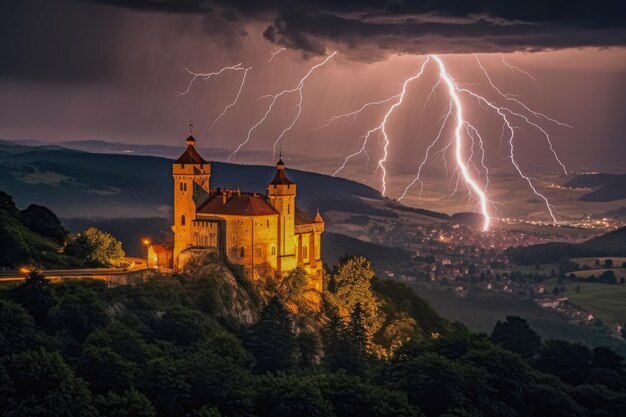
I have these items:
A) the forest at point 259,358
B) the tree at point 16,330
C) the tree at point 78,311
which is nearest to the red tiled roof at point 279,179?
the forest at point 259,358

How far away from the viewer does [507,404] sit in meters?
78.8

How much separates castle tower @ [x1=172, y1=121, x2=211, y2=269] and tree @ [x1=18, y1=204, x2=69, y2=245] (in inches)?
522

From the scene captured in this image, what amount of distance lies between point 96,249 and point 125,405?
39.0 meters

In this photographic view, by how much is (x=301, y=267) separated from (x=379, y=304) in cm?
1446

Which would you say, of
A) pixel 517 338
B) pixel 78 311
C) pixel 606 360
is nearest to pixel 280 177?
pixel 78 311

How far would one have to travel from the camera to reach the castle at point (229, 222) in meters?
92.8

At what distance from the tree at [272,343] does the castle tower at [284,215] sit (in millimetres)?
11823

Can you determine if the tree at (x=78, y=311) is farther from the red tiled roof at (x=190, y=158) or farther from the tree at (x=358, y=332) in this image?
the tree at (x=358, y=332)

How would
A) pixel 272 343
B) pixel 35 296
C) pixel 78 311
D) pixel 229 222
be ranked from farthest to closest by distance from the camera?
Answer: pixel 229 222, pixel 272 343, pixel 35 296, pixel 78 311

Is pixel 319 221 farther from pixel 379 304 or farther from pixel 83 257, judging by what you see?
pixel 83 257

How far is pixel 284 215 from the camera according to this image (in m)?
95.9

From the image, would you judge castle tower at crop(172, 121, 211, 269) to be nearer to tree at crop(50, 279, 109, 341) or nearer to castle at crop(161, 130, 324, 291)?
castle at crop(161, 130, 324, 291)

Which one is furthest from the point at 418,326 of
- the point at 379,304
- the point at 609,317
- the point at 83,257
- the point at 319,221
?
the point at 609,317

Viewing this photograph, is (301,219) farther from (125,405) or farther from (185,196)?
(125,405)
